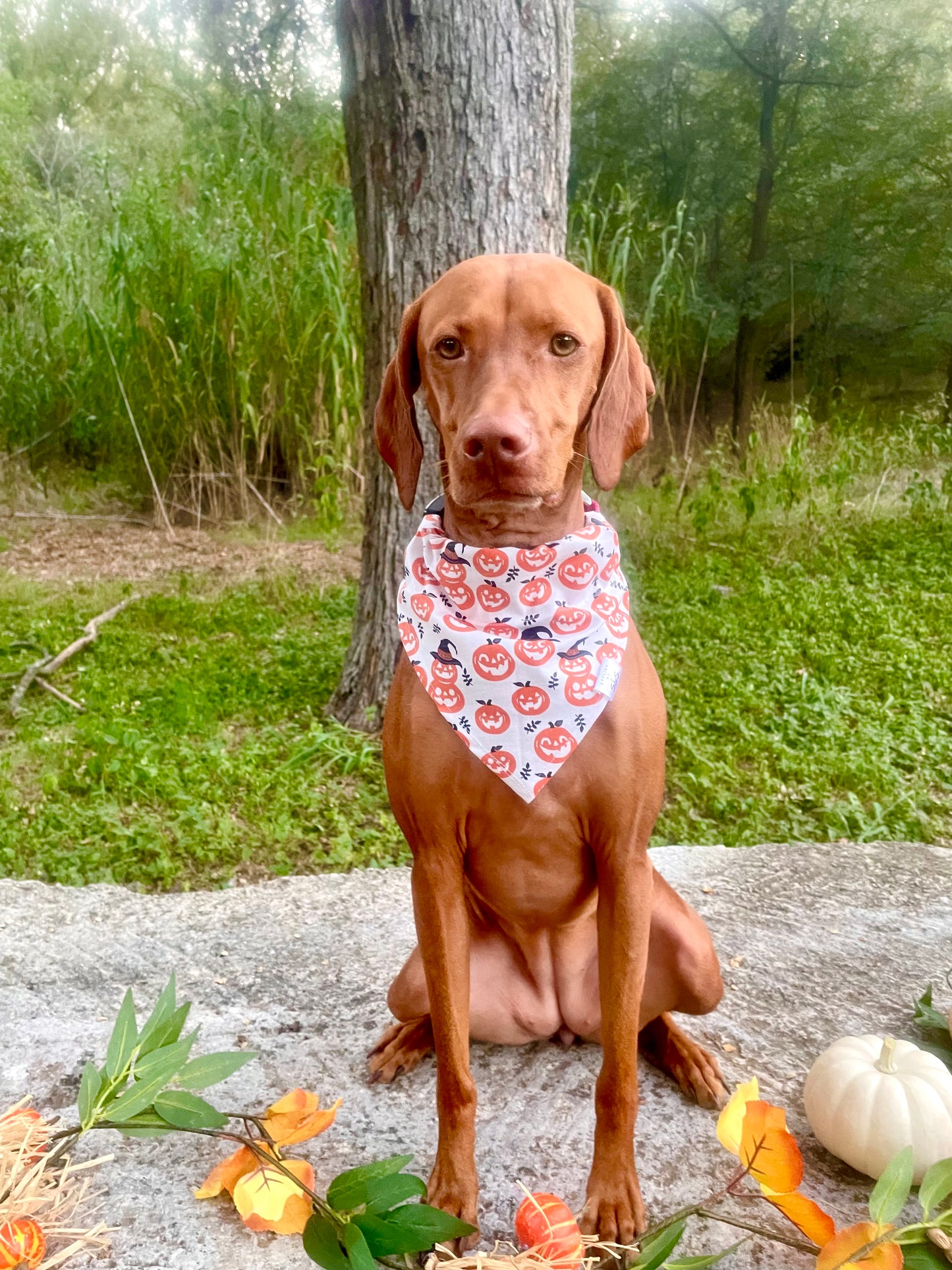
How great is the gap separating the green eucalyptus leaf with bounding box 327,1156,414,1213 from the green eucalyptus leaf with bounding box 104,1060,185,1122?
338 millimetres

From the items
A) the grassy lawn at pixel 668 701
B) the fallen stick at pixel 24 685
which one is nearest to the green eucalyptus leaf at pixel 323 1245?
the grassy lawn at pixel 668 701

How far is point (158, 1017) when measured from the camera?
62.9 inches

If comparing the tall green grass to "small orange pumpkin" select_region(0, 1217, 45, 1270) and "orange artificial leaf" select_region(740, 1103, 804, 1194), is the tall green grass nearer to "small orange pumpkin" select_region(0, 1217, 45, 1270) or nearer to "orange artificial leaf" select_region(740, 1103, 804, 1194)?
"small orange pumpkin" select_region(0, 1217, 45, 1270)

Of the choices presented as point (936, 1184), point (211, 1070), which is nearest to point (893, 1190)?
point (936, 1184)

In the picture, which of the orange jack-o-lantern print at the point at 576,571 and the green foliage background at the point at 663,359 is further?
the green foliage background at the point at 663,359

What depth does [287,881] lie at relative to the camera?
268 centimetres

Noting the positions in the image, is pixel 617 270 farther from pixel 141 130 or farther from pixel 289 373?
pixel 141 130

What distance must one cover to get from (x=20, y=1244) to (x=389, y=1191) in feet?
1.77

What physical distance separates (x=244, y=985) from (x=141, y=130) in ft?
23.9

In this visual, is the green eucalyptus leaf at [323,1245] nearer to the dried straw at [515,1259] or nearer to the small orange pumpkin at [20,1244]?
the dried straw at [515,1259]

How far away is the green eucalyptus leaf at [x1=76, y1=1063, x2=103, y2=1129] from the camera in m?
1.47

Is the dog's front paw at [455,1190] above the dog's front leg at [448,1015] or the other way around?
the other way around

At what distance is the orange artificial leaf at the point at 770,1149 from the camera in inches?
52.9

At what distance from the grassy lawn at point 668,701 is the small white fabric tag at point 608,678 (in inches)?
70.7
